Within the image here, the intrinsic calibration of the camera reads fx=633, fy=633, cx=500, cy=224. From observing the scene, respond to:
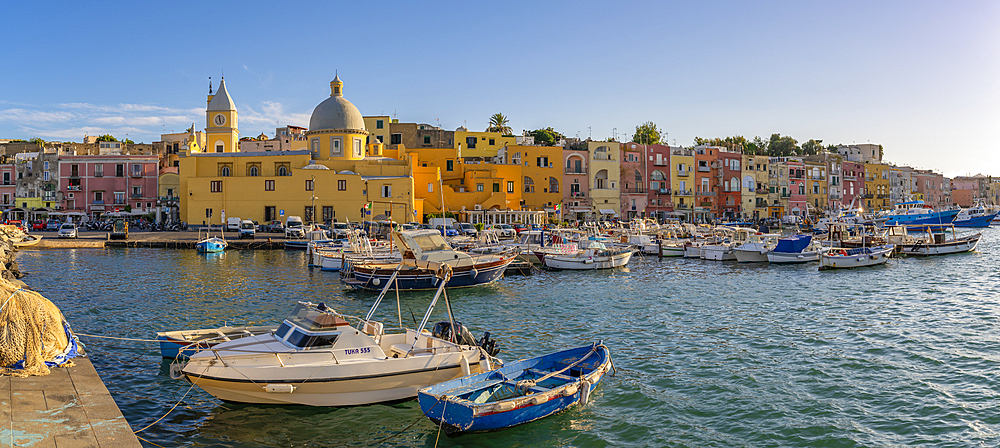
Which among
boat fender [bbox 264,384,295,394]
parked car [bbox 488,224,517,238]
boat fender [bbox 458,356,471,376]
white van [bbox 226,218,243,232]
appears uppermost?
white van [bbox 226,218,243,232]

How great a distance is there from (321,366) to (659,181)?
77273 millimetres

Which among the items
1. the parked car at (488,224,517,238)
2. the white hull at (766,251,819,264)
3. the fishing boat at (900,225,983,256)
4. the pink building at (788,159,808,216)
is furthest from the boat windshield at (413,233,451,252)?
the pink building at (788,159,808,216)

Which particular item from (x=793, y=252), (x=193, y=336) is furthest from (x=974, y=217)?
(x=193, y=336)

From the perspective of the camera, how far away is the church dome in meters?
69.4

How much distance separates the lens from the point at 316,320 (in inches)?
513

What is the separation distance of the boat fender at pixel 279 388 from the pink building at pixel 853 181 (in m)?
109

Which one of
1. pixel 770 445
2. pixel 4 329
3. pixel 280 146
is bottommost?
pixel 770 445

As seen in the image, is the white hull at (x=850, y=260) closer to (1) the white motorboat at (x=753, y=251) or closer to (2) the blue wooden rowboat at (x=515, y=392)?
(1) the white motorboat at (x=753, y=251)

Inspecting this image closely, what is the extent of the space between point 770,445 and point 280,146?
8935cm

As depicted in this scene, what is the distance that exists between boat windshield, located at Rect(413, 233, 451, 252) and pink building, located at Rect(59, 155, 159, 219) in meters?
57.2

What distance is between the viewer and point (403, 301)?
87.4 ft

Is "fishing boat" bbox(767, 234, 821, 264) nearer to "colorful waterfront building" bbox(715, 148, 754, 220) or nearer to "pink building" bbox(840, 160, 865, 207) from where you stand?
"colorful waterfront building" bbox(715, 148, 754, 220)

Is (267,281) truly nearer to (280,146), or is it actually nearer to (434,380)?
(434,380)

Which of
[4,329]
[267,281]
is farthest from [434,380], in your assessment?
[267,281]
